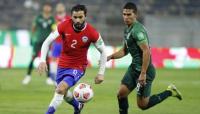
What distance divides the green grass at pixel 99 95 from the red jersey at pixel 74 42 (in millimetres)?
1787

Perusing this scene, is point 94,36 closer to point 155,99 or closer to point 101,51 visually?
point 101,51

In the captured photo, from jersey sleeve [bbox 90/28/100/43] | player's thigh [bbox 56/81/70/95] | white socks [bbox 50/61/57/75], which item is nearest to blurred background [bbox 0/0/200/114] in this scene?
white socks [bbox 50/61/57/75]

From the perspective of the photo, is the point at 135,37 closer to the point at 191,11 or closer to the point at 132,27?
the point at 132,27

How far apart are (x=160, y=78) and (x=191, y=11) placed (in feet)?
37.6

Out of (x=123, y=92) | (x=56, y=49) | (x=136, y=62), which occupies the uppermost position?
(x=136, y=62)

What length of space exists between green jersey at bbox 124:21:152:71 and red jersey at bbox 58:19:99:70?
0.61 meters

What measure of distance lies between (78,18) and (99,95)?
5.83 m

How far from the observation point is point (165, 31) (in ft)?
105

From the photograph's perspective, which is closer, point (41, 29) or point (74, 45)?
point (74, 45)

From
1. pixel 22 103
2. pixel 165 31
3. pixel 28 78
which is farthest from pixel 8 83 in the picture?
Answer: pixel 165 31

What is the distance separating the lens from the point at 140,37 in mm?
11719

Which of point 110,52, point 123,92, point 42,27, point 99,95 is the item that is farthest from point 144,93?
point 110,52

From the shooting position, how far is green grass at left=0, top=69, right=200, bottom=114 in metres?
14.1

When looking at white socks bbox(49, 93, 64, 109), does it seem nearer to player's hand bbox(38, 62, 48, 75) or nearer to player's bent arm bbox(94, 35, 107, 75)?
player's hand bbox(38, 62, 48, 75)
